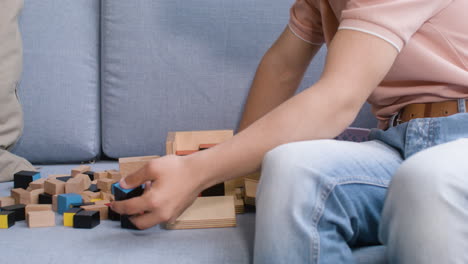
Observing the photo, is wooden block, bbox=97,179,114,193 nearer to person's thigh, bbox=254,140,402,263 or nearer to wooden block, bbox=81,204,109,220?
wooden block, bbox=81,204,109,220

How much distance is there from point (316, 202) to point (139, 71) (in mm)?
894

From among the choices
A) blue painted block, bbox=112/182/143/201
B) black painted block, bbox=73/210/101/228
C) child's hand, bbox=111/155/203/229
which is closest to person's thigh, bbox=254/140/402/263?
child's hand, bbox=111/155/203/229

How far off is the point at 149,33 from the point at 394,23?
843 millimetres

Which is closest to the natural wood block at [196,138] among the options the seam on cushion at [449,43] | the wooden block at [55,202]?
the wooden block at [55,202]

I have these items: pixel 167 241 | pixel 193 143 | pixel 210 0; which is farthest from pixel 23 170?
pixel 210 0

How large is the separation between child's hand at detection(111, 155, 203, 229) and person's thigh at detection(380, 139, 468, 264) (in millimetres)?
319

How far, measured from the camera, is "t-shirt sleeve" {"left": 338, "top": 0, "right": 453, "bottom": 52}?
2.40ft

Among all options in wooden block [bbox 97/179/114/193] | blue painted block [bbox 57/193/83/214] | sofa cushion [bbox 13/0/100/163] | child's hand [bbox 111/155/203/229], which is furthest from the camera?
sofa cushion [bbox 13/0/100/163]

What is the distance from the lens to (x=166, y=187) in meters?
0.71

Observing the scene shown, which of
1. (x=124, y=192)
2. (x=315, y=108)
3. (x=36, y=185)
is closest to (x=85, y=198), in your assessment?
(x=36, y=185)

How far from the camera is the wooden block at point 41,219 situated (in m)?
0.87

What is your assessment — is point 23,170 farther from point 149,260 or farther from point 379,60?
point 379,60

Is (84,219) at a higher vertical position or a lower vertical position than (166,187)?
lower

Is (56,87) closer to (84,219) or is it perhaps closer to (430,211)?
(84,219)
